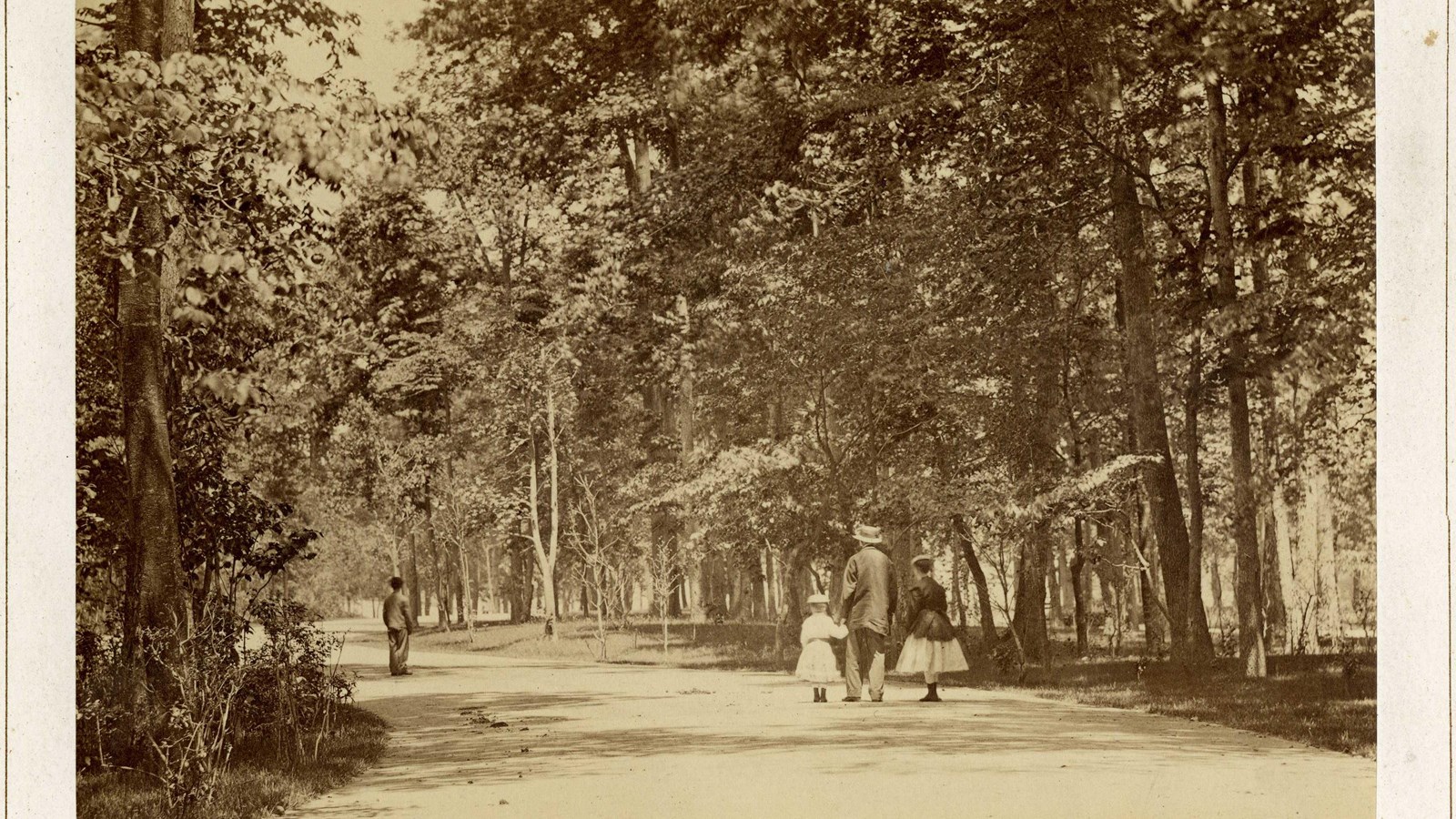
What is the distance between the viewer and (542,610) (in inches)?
550

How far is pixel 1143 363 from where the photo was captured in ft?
32.7

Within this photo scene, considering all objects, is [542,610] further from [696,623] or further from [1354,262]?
[1354,262]

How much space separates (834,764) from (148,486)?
14.7 ft

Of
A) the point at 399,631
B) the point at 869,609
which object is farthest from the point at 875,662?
the point at 399,631

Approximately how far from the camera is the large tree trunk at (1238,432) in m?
9.10

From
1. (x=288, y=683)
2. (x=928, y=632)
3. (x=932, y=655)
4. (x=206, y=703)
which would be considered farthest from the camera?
(x=928, y=632)

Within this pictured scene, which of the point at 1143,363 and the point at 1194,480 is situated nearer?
the point at 1143,363

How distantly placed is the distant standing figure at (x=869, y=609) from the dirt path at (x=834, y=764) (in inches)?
13.2

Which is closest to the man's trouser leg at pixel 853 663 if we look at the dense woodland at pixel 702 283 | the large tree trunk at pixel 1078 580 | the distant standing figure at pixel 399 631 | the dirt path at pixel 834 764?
the dirt path at pixel 834 764

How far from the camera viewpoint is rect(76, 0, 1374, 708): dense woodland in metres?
7.57

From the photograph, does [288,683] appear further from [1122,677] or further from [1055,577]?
[1055,577]

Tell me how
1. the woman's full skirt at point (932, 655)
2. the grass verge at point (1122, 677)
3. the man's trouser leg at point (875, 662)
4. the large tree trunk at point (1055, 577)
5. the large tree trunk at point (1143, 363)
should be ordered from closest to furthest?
the grass verge at point (1122, 677), the large tree trunk at point (1143, 363), the large tree trunk at point (1055, 577), the man's trouser leg at point (875, 662), the woman's full skirt at point (932, 655)

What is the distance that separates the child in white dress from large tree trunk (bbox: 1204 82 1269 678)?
3.51 metres

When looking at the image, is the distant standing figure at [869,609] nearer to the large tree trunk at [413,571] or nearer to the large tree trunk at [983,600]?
the large tree trunk at [983,600]
